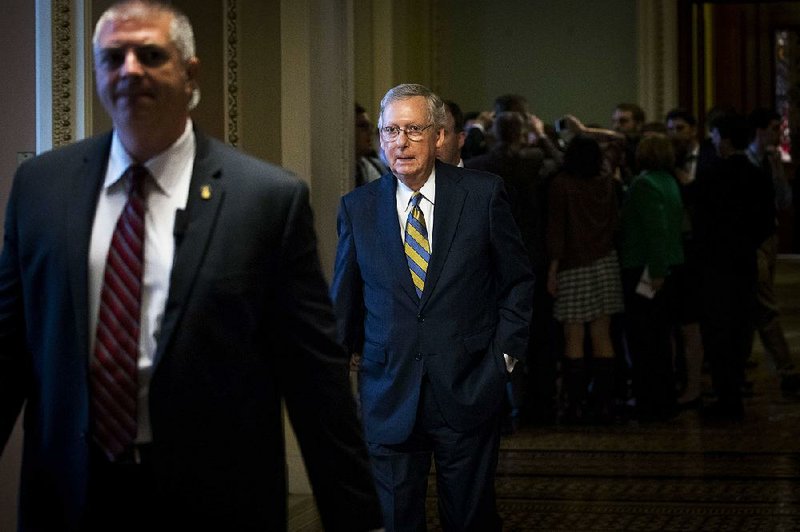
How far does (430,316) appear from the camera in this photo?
15.5 ft

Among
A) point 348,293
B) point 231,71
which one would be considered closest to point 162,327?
point 348,293

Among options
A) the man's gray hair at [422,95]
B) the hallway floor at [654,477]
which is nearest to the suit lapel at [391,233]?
the man's gray hair at [422,95]

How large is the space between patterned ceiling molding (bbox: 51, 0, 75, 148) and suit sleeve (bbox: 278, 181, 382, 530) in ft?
8.10

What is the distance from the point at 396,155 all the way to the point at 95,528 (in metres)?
2.40

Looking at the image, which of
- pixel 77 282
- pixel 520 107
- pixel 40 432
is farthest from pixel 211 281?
pixel 520 107

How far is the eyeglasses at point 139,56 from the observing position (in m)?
2.67

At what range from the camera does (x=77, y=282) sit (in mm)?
2641

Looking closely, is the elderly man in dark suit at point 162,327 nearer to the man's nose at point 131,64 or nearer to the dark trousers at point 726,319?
the man's nose at point 131,64

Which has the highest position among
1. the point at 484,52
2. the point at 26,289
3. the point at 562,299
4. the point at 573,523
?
the point at 484,52

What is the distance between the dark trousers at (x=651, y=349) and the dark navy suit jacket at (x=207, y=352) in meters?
6.49

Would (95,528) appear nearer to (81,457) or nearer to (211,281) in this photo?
(81,457)

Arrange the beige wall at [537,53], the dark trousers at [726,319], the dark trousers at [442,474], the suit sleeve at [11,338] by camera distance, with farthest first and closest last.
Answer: the beige wall at [537,53] < the dark trousers at [726,319] < the dark trousers at [442,474] < the suit sleeve at [11,338]

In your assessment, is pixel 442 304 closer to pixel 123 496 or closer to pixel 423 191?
pixel 423 191

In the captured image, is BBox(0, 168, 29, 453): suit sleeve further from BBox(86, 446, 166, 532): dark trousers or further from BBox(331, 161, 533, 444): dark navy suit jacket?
BBox(331, 161, 533, 444): dark navy suit jacket
